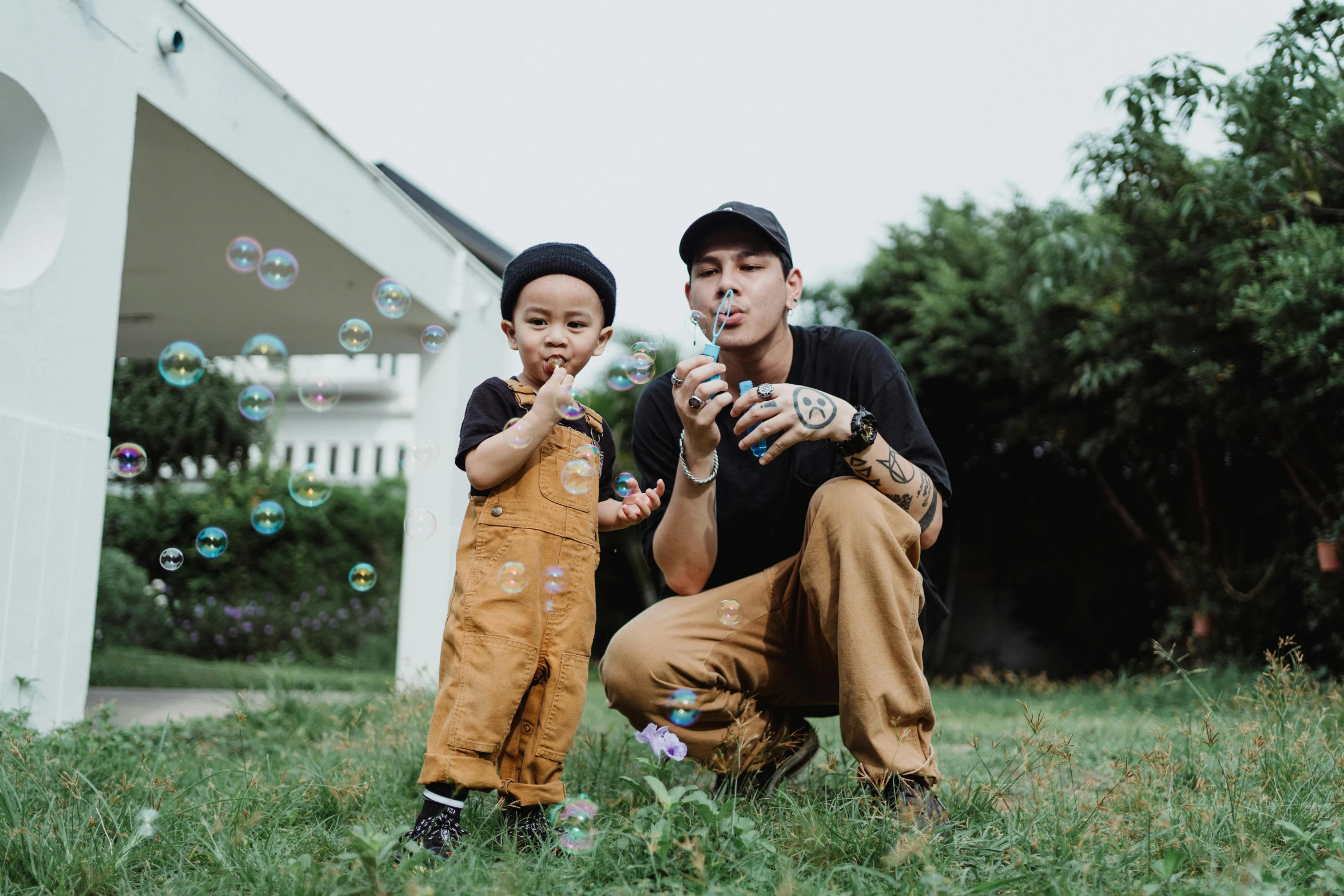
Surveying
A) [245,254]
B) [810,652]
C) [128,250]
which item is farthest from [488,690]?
[128,250]

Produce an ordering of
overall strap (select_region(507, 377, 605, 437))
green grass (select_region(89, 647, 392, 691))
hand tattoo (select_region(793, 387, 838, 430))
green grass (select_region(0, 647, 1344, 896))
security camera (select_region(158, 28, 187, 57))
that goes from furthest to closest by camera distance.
A: green grass (select_region(89, 647, 392, 691)) < security camera (select_region(158, 28, 187, 57)) < overall strap (select_region(507, 377, 605, 437)) < hand tattoo (select_region(793, 387, 838, 430)) < green grass (select_region(0, 647, 1344, 896))

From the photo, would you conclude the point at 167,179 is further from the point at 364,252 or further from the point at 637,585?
the point at 637,585

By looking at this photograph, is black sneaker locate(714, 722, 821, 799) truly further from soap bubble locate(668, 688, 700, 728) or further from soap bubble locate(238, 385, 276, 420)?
soap bubble locate(238, 385, 276, 420)

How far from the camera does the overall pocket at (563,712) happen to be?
6.44ft

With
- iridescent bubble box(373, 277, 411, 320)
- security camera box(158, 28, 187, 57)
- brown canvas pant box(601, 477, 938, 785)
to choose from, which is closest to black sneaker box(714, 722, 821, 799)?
brown canvas pant box(601, 477, 938, 785)

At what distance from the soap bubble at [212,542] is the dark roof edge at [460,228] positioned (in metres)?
5.63

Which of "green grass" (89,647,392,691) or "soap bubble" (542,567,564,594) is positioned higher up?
"soap bubble" (542,567,564,594)

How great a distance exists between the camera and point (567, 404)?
6.20 ft

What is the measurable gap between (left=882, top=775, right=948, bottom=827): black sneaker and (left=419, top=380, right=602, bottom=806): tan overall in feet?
2.12

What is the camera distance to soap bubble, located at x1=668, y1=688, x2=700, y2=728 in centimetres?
226

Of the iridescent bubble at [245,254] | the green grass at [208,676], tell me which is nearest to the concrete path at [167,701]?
the green grass at [208,676]

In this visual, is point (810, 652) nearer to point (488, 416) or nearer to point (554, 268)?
point (488, 416)

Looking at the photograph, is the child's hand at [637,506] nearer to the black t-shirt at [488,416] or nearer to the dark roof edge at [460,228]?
the black t-shirt at [488,416]

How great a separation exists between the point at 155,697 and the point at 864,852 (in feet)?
16.6
